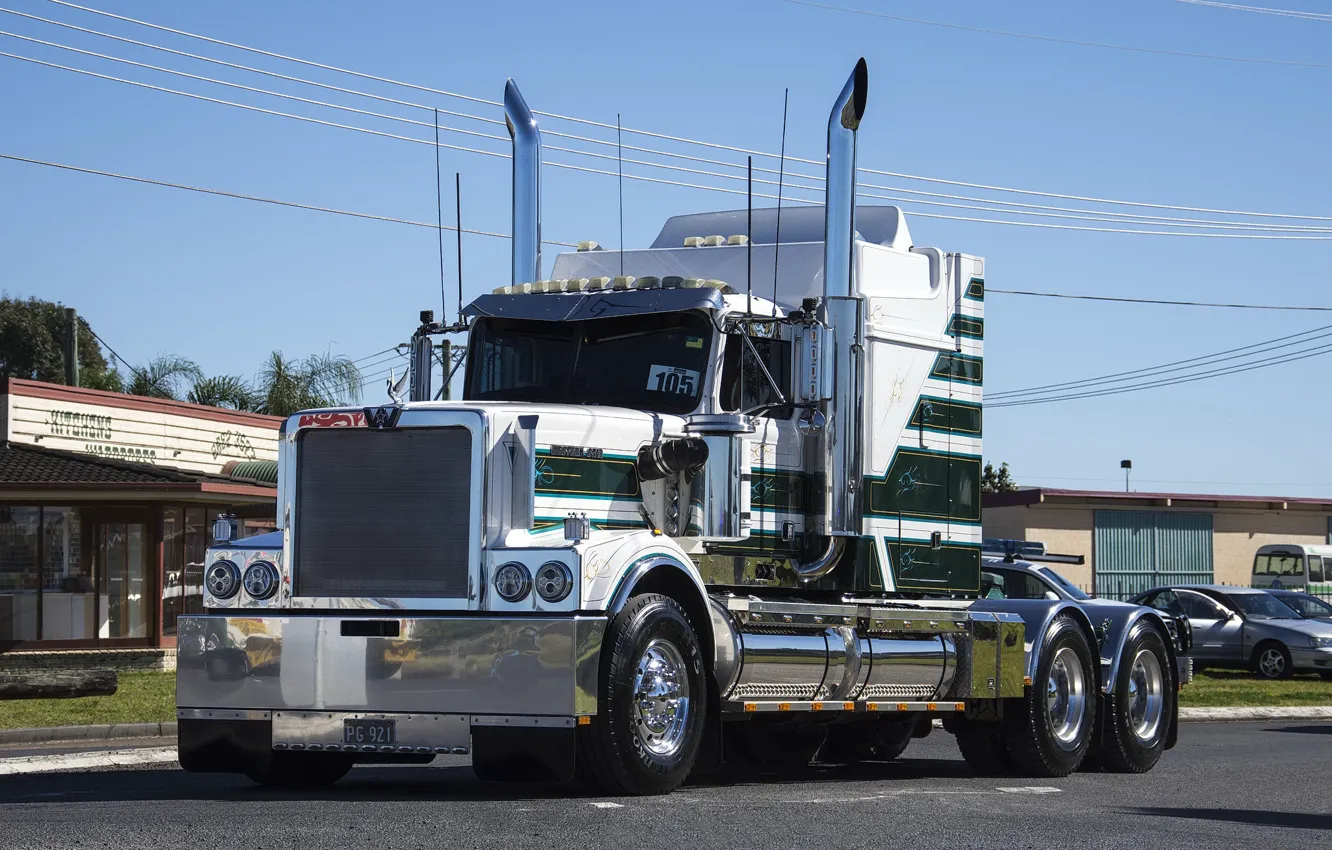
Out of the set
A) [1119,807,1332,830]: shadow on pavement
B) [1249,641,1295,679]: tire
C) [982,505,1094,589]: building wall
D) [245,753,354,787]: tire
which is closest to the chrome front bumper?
[245,753,354,787]: tire

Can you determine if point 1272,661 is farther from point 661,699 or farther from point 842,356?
point 661,699

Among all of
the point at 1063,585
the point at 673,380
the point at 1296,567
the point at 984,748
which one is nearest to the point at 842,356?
the point at 673,380

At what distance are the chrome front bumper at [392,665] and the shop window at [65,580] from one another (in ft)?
65.7

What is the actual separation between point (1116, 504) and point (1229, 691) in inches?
885

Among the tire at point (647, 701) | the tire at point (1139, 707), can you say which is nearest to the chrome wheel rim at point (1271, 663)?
the tire at point (1139, 707)

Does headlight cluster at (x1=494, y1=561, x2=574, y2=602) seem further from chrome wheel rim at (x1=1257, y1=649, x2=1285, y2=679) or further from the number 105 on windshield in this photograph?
chrome wheel rim at (x1=1257, y1=649, x2=1285, y2=679)

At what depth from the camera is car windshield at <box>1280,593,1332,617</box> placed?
3381cm

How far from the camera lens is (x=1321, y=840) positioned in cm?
984

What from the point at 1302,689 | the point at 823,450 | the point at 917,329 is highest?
the point at 917,329

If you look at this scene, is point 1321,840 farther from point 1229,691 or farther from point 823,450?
point 1229,691

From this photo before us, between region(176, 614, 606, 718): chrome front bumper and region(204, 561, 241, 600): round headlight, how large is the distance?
26 cm

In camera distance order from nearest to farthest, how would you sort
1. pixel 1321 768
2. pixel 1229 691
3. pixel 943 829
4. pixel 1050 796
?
pixel 943 829, pixel 1050 796, pixel 1321 768, pixel 1229 691

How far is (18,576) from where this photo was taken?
97.3ft

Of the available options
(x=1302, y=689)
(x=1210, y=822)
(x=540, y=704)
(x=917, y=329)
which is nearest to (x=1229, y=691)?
(x=1302, y=689)
